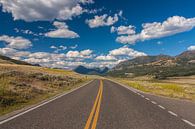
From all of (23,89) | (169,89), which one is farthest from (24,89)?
(169,89)

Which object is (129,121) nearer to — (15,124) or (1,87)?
(15,124)

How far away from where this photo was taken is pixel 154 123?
874 centimetres

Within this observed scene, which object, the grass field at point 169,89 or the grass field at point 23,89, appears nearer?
the grass field at point 23,89

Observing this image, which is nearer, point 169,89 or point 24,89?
point 24,89

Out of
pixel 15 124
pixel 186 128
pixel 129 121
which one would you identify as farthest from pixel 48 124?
pixel 186 128

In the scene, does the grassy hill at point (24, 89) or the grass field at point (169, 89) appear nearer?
the grassy hill at point (24, 89)

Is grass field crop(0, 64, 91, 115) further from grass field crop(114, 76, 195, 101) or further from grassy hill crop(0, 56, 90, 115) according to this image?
grass field crop(114, 76, 195, 101)

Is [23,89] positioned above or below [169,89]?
above

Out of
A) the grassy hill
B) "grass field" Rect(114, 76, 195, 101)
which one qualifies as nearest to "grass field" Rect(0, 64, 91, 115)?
the grassy hill

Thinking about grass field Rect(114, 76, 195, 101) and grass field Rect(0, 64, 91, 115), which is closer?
grass field Rect(0, 64, 91, 115)

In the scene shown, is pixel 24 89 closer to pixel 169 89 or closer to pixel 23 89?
pixel 23 89

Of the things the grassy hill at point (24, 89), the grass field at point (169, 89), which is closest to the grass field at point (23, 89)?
the grassy hill at point (24, 89)

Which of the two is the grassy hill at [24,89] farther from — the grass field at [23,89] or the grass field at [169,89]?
the grass field at [169,89]

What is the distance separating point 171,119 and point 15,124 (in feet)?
20.4
